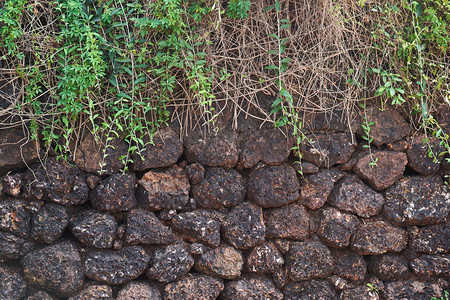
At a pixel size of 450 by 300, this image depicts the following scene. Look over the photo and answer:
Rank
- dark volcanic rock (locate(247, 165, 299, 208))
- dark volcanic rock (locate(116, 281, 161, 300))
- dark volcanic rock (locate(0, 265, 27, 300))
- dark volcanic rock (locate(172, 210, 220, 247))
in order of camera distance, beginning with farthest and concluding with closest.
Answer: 1. dark volcanic rock (locate(247, 165, 299, 208))
2. dark volcanic rock (locate(172, 210, 220, 247))
3. dark volcanic rock (locate(116, 281, 161, 300))
4. dark volcanic rock (locate(0, 265, 27, 300))

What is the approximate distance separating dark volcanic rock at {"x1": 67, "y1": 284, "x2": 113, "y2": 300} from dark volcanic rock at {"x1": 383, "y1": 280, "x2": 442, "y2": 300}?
1668mm

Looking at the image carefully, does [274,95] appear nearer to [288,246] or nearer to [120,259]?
[288,246]

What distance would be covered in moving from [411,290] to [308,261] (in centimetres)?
70

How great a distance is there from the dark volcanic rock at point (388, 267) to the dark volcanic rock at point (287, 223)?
19.8 inches

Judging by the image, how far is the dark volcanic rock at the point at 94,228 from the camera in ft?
7.57

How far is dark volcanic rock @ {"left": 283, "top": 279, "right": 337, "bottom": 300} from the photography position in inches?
101

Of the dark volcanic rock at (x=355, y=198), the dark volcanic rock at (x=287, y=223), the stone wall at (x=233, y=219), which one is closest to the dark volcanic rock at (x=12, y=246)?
the stone wall at (x=233, y=219)

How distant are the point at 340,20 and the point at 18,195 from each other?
2107 mm

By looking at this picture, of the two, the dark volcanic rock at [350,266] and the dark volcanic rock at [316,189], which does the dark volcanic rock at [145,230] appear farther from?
the dark volcanic rock at [350,266]

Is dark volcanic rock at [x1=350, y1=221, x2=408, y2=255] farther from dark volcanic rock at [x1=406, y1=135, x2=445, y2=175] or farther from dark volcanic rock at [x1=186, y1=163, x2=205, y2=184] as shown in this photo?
dark volcanic rock at [x1=186, y1=163, x2=205, y2=184]

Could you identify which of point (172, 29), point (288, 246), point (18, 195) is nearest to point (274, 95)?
point (172, 29)

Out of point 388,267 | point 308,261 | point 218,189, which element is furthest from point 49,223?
point 388,267

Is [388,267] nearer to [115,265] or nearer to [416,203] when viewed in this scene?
[416,203]


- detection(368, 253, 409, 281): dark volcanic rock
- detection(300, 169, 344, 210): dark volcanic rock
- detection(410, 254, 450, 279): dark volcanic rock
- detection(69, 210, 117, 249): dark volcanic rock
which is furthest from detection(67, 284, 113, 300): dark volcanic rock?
detection(410, 254, 450, 279): dark volcanic rock
